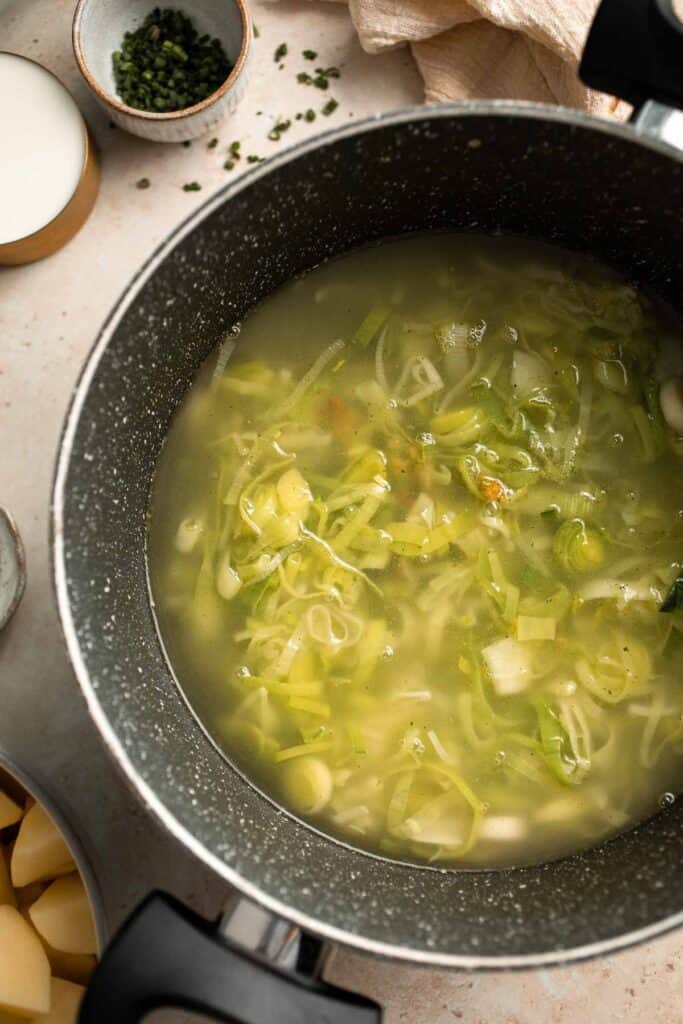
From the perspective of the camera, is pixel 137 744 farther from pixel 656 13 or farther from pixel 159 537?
pixel 656 13

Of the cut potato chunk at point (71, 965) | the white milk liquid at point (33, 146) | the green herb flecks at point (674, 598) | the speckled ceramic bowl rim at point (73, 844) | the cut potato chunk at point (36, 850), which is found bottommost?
the cut potato chunk at point (71, 965)

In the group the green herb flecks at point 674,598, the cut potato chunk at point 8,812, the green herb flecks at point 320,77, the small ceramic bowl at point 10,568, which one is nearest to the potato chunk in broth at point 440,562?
the green herb flecks at point 674,598

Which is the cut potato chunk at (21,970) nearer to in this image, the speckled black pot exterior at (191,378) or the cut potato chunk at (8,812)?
the cut potato chunk at (8,812)

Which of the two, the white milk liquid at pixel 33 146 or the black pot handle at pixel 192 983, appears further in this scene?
the white milk liquid at pixel 33 146

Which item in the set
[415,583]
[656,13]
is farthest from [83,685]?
[656,13]

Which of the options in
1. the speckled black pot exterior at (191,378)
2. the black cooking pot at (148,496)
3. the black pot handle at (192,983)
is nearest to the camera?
the black pot handle at (192,983)

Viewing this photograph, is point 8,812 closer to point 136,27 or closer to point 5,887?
point 5,887

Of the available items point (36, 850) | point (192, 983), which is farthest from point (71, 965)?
point (192, 983)

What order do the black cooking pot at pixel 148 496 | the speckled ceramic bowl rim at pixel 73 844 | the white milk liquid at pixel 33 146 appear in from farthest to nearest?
the white milk liquid at pixel 33 146
the speckled ceramic bowl rim at pixel 73 844
the black cooking pot at pixel 148 496
